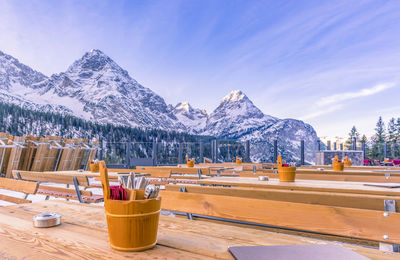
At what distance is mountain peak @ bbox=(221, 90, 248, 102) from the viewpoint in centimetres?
6457

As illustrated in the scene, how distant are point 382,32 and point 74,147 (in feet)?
36.0

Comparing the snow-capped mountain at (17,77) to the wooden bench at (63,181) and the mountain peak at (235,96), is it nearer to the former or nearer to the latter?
the wooden bench at (63,181)

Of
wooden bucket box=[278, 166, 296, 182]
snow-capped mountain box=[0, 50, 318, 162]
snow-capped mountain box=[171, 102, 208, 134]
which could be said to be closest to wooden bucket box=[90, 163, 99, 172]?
wooden bucket box=[278, 166, 296, 182]

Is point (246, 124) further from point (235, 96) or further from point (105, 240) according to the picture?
point (105, 240)

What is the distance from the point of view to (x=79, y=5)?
13.3 metres

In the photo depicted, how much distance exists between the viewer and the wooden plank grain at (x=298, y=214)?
2.78ft

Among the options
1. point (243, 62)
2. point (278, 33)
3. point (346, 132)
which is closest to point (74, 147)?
point (278, 33)

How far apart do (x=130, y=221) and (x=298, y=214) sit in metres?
0.61

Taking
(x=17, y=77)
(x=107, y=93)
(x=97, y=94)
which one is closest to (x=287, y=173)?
(x=17, y=77)

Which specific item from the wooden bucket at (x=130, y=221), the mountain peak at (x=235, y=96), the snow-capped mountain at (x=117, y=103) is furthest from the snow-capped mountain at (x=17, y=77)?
the mountain peak at (x=235, y=96)

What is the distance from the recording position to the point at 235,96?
65.5 metres

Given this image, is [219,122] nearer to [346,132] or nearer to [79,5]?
[346,132]

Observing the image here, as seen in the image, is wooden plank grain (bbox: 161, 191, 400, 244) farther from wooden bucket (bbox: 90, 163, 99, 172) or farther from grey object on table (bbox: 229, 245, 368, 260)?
wooden bucket (bbox: 90, 163, 99, 172)

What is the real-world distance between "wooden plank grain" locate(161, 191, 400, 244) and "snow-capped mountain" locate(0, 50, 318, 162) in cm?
2399
